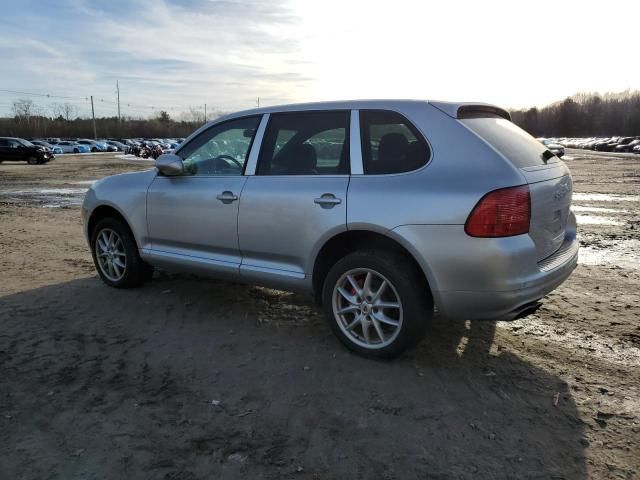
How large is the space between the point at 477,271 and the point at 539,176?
0.81 meters

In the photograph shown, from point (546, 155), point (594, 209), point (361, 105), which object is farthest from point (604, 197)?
point (361, 105)

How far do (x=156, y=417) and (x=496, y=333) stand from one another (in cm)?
277

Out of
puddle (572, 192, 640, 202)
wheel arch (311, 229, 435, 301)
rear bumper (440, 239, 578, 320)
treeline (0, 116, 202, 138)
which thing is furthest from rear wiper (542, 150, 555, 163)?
treeline (0, 116, 202, 138)

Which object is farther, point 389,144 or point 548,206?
point 389,144

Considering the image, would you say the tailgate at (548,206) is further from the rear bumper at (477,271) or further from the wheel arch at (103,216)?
the wheel arch at (103,216)

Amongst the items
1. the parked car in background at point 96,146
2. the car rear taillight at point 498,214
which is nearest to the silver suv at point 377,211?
the car rear taillight at point 498,214

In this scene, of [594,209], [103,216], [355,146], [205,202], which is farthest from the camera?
[594,209]

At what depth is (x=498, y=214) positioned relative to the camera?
3.12 metres

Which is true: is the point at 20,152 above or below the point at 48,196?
above

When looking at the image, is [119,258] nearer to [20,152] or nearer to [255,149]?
[255,149]

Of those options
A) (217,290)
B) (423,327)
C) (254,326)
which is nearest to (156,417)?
(254,326)

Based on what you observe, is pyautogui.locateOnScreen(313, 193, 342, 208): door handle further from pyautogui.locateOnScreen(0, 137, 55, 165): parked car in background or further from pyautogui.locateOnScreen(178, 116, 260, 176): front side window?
pyautogui.locateOnScreen(0, 137, 55, 165): parked car in background

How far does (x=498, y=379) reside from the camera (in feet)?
11.4

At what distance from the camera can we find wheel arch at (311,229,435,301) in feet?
11.3
